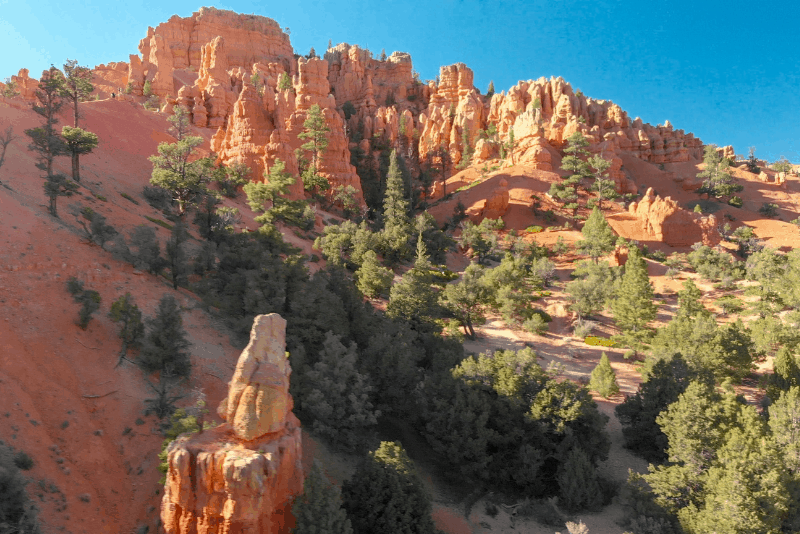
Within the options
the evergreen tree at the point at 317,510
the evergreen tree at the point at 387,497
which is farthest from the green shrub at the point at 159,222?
the evergreen tree at the point at 317,510

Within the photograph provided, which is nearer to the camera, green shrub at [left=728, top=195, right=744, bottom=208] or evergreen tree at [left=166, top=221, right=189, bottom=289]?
evergreen tree at [left=166, top=221, right=189, bottom=289]

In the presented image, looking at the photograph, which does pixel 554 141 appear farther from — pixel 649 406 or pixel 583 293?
pixel 649 406

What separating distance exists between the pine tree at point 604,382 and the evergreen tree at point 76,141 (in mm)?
39677

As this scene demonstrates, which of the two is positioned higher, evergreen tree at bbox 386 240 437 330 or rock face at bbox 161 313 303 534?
evergreen tree at bbox 386 240 437 330

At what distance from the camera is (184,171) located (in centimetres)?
3575

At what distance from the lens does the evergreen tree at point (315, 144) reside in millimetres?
55859

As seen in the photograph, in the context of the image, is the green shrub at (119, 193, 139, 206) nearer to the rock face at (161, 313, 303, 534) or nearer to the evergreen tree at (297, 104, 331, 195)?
the evergreen tree at (297, 104, 331, 195)

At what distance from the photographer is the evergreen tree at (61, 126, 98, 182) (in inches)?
1267

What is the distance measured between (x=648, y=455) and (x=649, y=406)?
2.61 meters

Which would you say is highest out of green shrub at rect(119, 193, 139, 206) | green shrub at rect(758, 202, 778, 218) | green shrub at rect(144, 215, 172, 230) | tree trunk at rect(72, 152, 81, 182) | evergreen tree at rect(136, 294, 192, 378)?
green shrub at rect(758, 202, 778, 218)

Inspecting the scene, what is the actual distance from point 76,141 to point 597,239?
48585 mm

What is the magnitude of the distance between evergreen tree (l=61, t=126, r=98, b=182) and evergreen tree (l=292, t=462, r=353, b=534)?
3162 cm

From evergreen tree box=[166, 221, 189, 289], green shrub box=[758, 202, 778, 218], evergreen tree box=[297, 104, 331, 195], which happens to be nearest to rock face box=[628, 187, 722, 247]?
green shrub box=[758, 202, 778, 218]

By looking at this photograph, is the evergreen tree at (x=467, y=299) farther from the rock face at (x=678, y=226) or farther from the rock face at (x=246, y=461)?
the rock face at (x=678, y=226)
